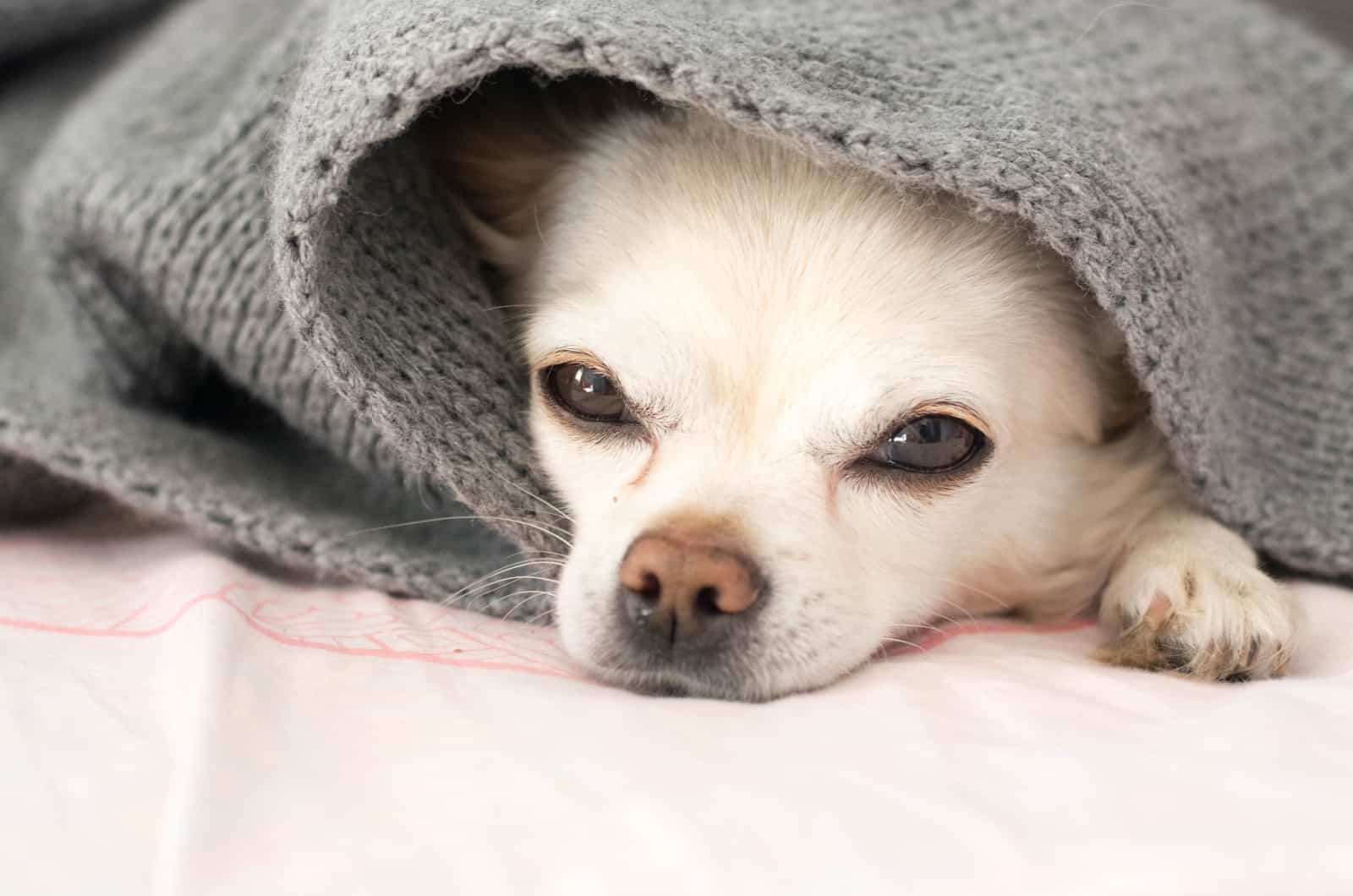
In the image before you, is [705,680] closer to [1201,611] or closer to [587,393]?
[587,393]

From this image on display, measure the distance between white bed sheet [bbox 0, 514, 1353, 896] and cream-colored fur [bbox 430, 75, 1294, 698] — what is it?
98 mm

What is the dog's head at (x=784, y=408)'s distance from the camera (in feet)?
3.89

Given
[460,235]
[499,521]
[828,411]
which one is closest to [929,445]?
[828,411]

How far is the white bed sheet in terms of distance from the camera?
0.80 metres

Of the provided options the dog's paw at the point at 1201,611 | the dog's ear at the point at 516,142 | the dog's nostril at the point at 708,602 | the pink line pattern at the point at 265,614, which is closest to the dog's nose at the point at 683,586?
the dog's nostril at the point at 708,602

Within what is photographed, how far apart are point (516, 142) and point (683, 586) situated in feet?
2.38

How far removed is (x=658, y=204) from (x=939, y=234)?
0.34 metres

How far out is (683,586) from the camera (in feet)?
3.80

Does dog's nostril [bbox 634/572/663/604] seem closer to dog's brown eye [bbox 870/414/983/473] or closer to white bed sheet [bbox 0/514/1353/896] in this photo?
white bed sheet [bbox 0/514/1353/896]

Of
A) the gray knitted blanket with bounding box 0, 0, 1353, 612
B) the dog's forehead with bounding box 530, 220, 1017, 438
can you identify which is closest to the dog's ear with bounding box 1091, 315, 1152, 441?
the gray knitted blanket with bounding box 0, 0, 1353, 612

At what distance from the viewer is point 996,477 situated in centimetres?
139

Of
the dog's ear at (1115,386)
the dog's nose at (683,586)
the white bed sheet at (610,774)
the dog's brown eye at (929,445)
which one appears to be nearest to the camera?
the white bed sheet at (610,774)

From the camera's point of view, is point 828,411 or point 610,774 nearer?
point 610,774

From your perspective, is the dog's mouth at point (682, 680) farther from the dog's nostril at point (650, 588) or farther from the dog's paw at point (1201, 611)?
the dog's paw at point (1201, 611)
